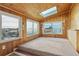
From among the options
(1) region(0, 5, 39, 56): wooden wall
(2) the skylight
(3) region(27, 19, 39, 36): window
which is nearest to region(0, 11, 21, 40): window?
(1) region(0, 5, 39, 56): wooden wall

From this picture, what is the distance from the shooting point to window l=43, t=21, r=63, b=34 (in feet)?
6.29

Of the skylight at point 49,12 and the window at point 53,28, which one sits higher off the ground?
the skylight at point 49,12

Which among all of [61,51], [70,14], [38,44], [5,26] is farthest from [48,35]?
[5,26]

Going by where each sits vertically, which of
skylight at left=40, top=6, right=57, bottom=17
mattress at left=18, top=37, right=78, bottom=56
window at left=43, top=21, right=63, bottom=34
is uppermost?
skylight at left=40, top=6, right=57, bottom=17

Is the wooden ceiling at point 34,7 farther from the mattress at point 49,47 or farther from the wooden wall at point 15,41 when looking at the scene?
the mattress at point 49,47

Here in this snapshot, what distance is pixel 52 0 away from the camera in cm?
178

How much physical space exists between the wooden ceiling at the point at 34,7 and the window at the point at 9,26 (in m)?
0.16

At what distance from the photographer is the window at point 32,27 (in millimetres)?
1979

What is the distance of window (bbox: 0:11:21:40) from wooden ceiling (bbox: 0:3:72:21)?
16 cm

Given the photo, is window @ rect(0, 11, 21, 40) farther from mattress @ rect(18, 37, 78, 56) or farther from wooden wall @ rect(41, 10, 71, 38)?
wooden wall @ rect(41, 10, 71, 38)

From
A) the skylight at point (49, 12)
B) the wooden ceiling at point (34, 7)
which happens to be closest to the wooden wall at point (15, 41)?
the wooden ceiling at point (34, 7)

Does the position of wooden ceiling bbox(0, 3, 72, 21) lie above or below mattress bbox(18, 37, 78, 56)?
above

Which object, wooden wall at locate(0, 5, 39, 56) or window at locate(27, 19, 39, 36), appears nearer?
wooden wall at locate(0, 5, 39, 56)

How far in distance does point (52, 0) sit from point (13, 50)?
1.09 meters
